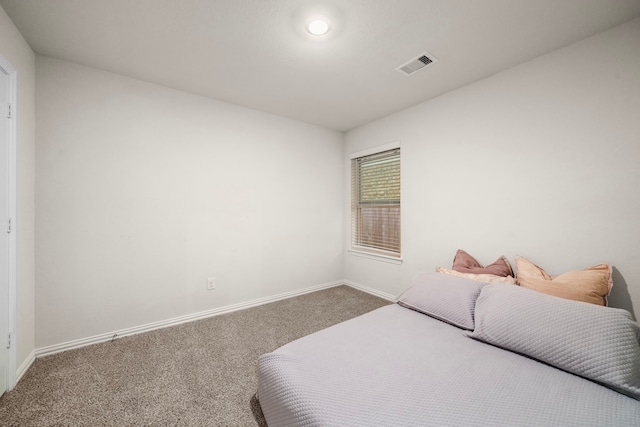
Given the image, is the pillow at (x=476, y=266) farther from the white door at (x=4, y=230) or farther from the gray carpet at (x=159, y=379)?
the white door at (x=4, y=230)

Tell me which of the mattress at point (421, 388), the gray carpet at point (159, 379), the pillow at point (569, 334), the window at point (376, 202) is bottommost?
the gray carpet at point (159, 379)

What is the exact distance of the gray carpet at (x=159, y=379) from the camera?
142cm

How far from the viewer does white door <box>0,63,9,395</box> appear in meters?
1.55

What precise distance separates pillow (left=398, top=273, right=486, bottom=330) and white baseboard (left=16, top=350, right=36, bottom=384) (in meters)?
2.83

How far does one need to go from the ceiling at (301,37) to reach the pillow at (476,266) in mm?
1745

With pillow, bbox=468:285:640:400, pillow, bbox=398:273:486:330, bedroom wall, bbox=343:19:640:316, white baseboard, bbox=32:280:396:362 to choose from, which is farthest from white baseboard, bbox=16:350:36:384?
bedroom wall, bbox=343:19:640:316

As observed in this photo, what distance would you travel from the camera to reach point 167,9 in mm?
1581

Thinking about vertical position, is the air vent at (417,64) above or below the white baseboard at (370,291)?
above

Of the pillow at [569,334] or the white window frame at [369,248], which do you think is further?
the white window frame at [369,248]

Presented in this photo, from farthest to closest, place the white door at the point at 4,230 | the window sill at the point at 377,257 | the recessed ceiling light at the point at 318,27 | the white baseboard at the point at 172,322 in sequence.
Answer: the window sill at the point at 377,257
the white baseboard at the point at 172,322
the recessed ceiling light at the point at 318,27
the white door at the point at 4,230

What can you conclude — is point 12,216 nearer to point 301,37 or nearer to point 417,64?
point 301,37

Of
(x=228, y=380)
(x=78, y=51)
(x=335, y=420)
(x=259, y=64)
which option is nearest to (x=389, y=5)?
(x=259, y=64)

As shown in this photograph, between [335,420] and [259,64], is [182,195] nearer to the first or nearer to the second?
[259,64]

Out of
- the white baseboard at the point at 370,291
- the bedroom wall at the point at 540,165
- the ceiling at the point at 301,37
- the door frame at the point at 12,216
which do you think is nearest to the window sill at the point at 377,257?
the bedroom wall at the point at 540,165
